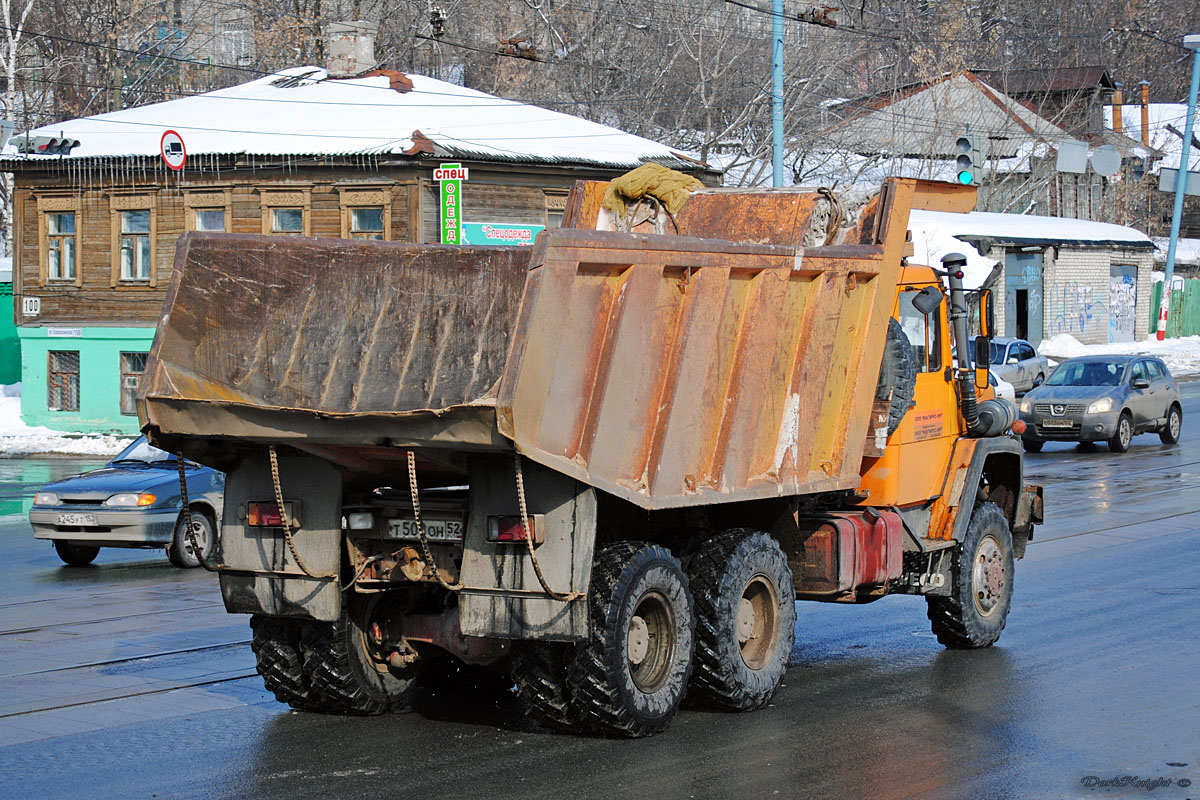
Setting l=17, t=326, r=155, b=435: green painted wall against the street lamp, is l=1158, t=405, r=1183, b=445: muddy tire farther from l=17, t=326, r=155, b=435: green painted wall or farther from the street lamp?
l=17, t=326, r=155, b=435: green painted wall

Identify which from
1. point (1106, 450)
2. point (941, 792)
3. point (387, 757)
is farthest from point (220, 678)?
point (1106, 450)

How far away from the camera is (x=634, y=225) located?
31.8ft

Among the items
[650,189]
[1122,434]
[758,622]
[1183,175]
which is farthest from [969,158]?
[1183,175]

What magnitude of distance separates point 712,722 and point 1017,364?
30.2 m

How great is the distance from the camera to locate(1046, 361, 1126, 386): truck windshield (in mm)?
25828

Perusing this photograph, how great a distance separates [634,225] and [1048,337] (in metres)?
45.6

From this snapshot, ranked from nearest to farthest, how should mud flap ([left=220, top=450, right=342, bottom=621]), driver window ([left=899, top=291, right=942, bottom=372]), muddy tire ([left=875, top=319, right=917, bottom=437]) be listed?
1. mud flap ([left=220, top=450, right=342, bottom=621])
2. muddy tire ([left=875, top=319, right=917, bottom=437])
3. driver window ([left=899, top=291, right=942, bottom=372])

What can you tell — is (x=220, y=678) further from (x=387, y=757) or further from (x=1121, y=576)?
(x=1121, y=576)

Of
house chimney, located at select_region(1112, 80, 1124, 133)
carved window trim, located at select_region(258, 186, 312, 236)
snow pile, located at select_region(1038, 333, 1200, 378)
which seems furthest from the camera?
house chimney, located at select_region(1112, 80, 1124, 133)

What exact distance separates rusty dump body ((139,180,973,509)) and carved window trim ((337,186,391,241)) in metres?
26.4

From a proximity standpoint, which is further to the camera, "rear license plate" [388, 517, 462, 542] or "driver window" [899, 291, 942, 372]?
"driver window" [899, 291, 942, 372]

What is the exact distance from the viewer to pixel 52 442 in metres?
32.0

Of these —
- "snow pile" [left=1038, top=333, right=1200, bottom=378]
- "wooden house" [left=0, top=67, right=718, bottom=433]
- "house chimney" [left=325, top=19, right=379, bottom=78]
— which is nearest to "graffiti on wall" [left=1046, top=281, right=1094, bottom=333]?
"snow pile" [left=1038, top=333, right=1200, bottom=378]

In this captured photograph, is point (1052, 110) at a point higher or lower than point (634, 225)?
higher
